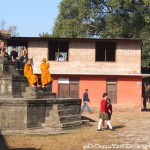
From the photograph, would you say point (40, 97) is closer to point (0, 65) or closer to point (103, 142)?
point (0, 65)

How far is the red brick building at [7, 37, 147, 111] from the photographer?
95.9 ft

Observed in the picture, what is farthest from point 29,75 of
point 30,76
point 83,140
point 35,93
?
point 83,140

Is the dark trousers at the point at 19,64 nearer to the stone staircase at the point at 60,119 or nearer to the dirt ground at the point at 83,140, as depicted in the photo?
the stone staircase at the point at 60,119

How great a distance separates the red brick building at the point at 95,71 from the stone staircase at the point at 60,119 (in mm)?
11660

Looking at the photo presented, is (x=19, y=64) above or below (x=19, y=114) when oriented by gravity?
above

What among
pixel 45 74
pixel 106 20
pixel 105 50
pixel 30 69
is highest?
pixel 106 20

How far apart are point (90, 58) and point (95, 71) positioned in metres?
0.99

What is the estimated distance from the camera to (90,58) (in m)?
29.6

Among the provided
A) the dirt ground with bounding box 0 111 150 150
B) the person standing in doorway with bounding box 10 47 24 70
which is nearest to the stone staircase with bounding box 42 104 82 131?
the dirt ground with bounding box 0 111 150 150

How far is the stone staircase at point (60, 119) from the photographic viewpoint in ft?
54.0

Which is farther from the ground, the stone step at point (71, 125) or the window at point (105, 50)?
the window at point (105, 50)

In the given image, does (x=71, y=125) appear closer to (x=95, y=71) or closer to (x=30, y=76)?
(x=30, y=76)

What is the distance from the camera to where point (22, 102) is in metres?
15.7

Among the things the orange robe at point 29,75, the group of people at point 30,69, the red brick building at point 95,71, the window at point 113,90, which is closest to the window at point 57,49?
the red brick building at point 95,71
